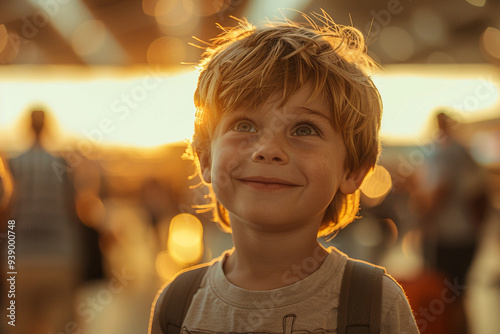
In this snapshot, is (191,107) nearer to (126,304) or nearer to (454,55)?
(126,304)

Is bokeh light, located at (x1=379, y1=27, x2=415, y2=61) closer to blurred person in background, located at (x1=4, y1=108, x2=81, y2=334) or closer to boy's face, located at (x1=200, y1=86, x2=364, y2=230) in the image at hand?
blurred person in background, located at (x1=4, y1=108, x2=81, y2=334)

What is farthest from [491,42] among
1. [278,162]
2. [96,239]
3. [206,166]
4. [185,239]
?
[278,162]

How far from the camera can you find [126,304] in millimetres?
5754

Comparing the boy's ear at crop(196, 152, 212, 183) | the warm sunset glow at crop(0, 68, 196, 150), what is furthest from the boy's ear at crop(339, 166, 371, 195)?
the warm sunset glow at crop(0, 68, 196, 150)

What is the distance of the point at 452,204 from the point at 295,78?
2.95 metres

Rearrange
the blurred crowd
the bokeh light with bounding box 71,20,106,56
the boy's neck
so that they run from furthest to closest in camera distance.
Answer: the bokeh light with bounding box 71,20,106,56 → the blurred crowd → the boy's neck

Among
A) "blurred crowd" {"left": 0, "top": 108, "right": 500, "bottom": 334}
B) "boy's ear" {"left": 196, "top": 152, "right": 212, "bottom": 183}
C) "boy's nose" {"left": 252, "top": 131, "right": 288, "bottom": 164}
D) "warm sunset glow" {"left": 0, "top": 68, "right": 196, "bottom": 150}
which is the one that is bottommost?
"blurred crowd" {"left": 0, "top": 108, "right": 500, "bottom": 334}

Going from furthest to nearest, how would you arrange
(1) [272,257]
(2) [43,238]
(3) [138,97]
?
(3) [138,97] < (2) [43,238] < (1) [272,257]

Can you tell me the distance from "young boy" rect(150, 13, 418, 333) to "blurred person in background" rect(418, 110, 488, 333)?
265 centimetres

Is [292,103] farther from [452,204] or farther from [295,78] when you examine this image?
[452,204]

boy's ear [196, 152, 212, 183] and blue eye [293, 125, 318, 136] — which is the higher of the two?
blue eye [293, 125, 318, 136]

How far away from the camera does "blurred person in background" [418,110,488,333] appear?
3.72m

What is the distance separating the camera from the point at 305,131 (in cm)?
119

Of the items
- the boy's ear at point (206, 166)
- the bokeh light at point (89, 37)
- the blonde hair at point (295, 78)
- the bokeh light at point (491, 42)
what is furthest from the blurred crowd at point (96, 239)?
the bokeh light at point (89, 37)
